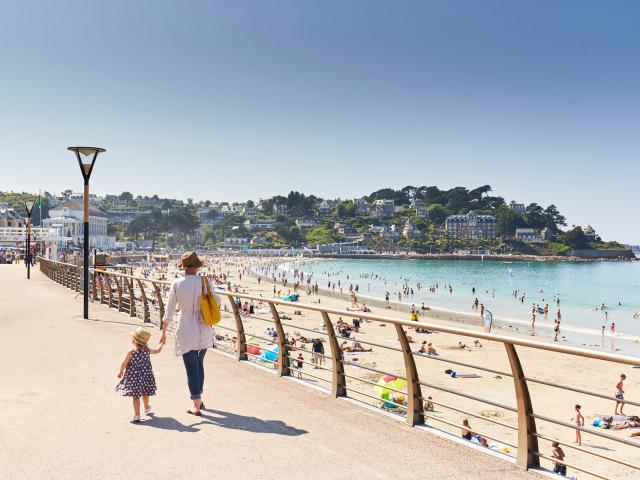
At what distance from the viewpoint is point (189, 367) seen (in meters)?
5.94

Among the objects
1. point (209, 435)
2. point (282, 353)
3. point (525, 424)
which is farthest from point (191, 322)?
point (525, 424)

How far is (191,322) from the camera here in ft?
19.4

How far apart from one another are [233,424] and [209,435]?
0.39 m

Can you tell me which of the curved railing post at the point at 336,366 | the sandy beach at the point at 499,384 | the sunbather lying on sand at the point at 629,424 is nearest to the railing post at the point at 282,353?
the sandy beach at the point at 499,384

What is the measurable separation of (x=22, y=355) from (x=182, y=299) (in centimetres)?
469

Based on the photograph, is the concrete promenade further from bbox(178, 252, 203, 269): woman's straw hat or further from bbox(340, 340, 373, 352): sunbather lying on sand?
bbox(340, 340, 373, 352): sunbather lying on sand

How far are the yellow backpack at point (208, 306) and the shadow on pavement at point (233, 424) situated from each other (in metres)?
0.88

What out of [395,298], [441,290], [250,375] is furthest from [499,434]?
[441,290]

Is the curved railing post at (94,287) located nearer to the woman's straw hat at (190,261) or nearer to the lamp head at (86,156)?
the lamp head at (86,156)

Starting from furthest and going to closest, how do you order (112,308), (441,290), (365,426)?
(441,290)
(112,308)
(365,426)

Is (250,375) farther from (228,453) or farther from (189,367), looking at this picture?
(228,453)

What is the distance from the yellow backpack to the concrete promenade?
91cm

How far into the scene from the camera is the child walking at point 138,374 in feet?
18.9

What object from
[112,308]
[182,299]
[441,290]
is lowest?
[441,290]
